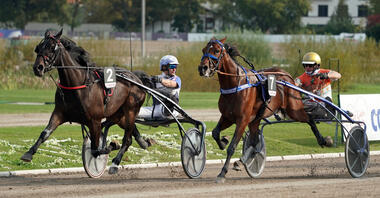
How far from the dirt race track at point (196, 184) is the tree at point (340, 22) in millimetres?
59754

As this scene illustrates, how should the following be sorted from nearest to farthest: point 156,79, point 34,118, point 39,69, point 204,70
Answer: point 39,69 → point 204,70 → point 156,79 → point 34,118

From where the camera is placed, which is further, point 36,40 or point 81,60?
Answer: point 36,40

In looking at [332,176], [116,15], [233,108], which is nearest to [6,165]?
[233,108]

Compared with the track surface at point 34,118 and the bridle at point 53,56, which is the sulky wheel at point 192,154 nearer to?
the bridle at point 53,56

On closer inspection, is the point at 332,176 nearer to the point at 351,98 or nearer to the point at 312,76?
the point at 312,76

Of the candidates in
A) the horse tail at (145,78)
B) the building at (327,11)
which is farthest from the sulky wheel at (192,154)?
the building at (327,11)

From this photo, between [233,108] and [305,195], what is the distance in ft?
5.97

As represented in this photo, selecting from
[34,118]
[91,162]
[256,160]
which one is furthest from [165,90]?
[34,118]

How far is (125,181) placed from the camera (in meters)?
10.3

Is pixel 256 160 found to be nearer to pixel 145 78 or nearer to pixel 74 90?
pixel 145 78

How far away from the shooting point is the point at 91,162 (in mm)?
10797

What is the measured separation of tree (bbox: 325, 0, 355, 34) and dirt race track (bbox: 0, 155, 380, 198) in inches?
2353

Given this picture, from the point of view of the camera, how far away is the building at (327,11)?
8375cm

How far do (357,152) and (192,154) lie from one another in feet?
7.61
